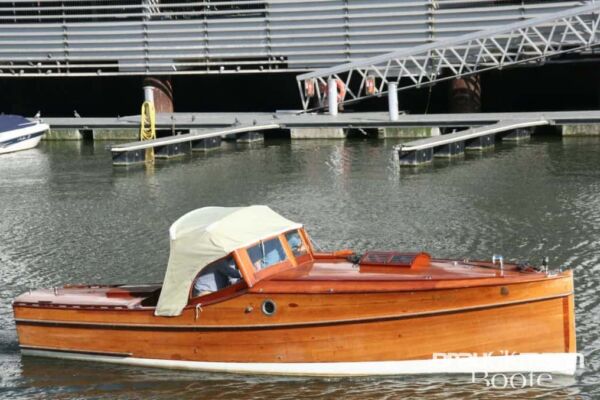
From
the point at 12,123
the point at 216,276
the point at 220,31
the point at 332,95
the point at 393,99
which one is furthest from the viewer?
the point at 220,31

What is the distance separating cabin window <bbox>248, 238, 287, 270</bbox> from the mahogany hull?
2.10 ft

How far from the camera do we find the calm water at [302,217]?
14750 mm

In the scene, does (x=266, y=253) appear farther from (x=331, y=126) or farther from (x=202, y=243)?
(x=331, y=126)

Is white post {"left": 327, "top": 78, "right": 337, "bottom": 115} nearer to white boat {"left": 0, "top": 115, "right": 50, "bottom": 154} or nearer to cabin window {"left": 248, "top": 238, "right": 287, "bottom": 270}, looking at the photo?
white boat {"left": 0, "top": 115, "right": 50, "bottom": 154}

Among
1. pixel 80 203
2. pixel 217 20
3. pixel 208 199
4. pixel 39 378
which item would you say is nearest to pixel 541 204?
pixel 208 199

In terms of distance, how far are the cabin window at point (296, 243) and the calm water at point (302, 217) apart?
1829 millimetres

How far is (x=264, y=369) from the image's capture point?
47.7 feet

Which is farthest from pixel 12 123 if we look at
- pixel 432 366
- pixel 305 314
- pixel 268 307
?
pixel 432 366

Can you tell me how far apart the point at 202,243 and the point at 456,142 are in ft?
61.3

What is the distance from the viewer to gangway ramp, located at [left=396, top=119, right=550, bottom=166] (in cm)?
3092

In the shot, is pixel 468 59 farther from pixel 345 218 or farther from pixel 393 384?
pixel 393 384

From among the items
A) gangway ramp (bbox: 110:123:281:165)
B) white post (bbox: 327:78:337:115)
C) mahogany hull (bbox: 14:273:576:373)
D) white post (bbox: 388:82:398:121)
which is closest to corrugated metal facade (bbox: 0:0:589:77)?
white post (bbox: 327:78:337:115)

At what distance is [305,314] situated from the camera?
46.0 ft

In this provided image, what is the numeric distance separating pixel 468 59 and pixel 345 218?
16.5 m
